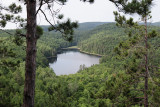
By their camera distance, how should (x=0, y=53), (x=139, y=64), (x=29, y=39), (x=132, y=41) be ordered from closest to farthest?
(x=29, y=39), (x=139, y=64), (x=132, y=41), (x=0, y=53)

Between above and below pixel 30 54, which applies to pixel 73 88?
below

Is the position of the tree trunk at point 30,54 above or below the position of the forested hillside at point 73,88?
above

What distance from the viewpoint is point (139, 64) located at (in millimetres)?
7418

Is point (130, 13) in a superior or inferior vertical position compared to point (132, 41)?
superior

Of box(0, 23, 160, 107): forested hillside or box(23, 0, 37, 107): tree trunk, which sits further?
box(0, 23, 160, 107): forested hillside

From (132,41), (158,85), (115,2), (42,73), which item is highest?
(115,2)

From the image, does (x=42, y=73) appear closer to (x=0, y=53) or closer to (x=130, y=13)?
(x=0, y=53)

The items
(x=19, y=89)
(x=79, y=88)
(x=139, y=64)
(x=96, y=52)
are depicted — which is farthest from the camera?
(x=96, y=52)

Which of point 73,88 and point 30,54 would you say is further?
point 73,88

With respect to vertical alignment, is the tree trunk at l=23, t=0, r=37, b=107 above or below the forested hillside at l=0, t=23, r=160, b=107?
above

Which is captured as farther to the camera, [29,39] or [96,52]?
[96,52]

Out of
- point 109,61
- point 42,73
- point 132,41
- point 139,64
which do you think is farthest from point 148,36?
point 109,61

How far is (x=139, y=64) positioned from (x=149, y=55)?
796 millimetres

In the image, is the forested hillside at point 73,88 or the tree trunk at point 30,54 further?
the forested hillside at point 73,88
